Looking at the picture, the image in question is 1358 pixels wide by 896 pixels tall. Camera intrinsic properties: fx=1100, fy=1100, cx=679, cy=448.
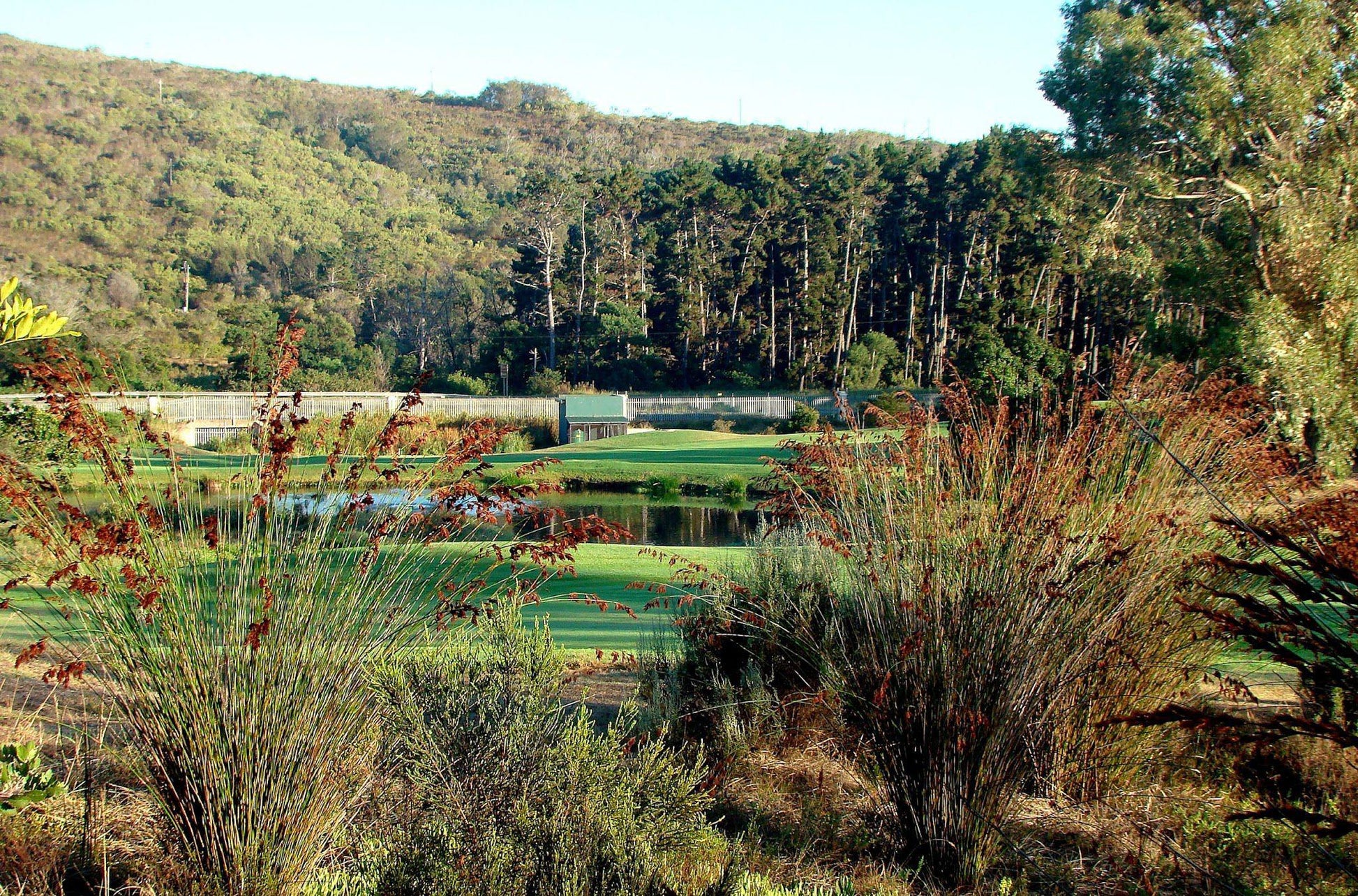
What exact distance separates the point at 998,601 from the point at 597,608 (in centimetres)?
656

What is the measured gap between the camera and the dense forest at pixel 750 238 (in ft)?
60.3

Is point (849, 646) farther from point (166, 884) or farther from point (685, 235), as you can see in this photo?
point (685, 235)

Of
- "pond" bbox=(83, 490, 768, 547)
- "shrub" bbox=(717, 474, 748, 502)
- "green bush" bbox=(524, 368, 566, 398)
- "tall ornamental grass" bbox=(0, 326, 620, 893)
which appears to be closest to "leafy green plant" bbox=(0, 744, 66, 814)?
"tall ornamental grass" bbox=(0, 326, 620, 893)

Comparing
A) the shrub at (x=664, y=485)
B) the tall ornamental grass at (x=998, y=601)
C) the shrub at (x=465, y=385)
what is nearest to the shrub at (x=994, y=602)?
the tall ornamental grass at (x=998, y=601)

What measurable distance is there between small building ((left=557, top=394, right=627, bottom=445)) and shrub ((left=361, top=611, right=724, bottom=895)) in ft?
118

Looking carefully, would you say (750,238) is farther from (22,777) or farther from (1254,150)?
(22,777)

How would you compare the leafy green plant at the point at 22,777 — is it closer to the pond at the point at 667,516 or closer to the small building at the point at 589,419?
the pond at the point at 667,516

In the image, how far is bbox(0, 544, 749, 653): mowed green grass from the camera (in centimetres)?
746

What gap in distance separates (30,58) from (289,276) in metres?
58.8

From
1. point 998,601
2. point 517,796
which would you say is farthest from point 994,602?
point 517,796

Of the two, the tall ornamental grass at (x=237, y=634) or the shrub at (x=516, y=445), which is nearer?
the tall ornamental grass at (x=237, y=634)

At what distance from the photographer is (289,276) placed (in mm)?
74062

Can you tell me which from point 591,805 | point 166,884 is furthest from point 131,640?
point 591,805

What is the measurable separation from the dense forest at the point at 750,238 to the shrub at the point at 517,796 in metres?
1.42
